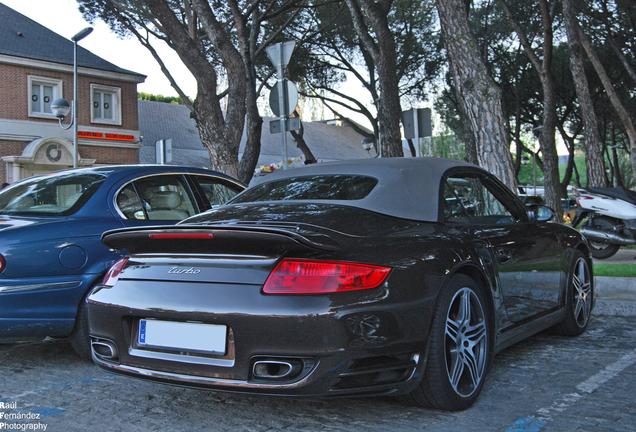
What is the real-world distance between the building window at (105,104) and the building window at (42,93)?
5.36 ft

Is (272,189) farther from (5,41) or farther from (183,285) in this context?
(5,41)

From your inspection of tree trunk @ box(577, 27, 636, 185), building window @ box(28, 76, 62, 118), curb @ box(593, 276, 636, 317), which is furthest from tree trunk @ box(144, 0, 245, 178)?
building window @ box(28, 76, 62, 118)

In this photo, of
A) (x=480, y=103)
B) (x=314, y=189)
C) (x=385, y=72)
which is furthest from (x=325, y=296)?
(x=385, y=72)

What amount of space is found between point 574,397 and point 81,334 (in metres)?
3.13

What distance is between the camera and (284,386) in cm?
265

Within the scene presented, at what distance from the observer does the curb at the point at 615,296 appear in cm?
597

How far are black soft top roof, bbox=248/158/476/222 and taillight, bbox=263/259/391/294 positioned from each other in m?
0.75

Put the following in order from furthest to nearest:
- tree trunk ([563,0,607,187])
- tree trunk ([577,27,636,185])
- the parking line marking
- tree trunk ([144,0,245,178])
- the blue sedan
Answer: tree trunk ([577,27,636,185]), tree trunk ([563,0,607,187]), tree trunk ([144,0,245,178]), the blue sedan, the parking line marking

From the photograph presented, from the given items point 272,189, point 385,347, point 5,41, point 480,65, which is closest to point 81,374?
point 272,189

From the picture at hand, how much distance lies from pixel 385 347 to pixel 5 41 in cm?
2646

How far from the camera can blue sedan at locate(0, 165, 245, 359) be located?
4.08 meters

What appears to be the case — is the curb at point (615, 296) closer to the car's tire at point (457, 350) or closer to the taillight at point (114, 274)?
the car's tire at point (457, 350)

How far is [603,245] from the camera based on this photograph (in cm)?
984

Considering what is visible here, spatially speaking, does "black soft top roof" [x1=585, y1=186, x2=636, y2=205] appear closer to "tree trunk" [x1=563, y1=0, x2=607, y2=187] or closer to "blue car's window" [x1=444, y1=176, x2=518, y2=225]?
"blue car's window" [x1=444, y1=176, x2=518, y2=225]
